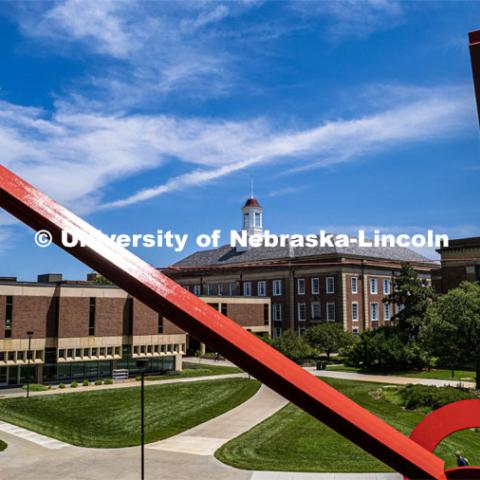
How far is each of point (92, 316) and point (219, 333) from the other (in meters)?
40.8

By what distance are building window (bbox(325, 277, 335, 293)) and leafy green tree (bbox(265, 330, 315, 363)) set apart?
1259 centimetres

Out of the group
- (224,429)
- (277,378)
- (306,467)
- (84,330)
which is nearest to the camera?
(277,378)

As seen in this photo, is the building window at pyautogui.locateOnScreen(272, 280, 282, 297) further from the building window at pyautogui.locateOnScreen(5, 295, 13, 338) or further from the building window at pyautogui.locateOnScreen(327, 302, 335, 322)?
the building window at pyautogui.locateOnScreen(5, 295, 13, 338)

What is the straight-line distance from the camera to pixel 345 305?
201ft

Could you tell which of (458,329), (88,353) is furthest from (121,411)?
(458,329)

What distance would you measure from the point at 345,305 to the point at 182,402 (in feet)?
107

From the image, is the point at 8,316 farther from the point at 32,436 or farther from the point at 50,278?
the point at 32,436

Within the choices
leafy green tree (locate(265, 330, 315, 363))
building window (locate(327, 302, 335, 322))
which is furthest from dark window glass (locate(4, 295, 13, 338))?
building window (locate(327, 302, 335, 322))

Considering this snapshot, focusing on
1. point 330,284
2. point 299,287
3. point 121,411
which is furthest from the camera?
point 299,287

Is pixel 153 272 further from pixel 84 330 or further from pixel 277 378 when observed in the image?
pixel 84 330

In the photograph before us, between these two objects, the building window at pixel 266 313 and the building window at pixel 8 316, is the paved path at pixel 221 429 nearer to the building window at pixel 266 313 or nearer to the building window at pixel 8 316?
the building window at pixel 8 316

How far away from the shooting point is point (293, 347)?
162ft

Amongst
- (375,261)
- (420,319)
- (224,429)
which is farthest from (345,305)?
(224,429)

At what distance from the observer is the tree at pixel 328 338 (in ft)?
175
